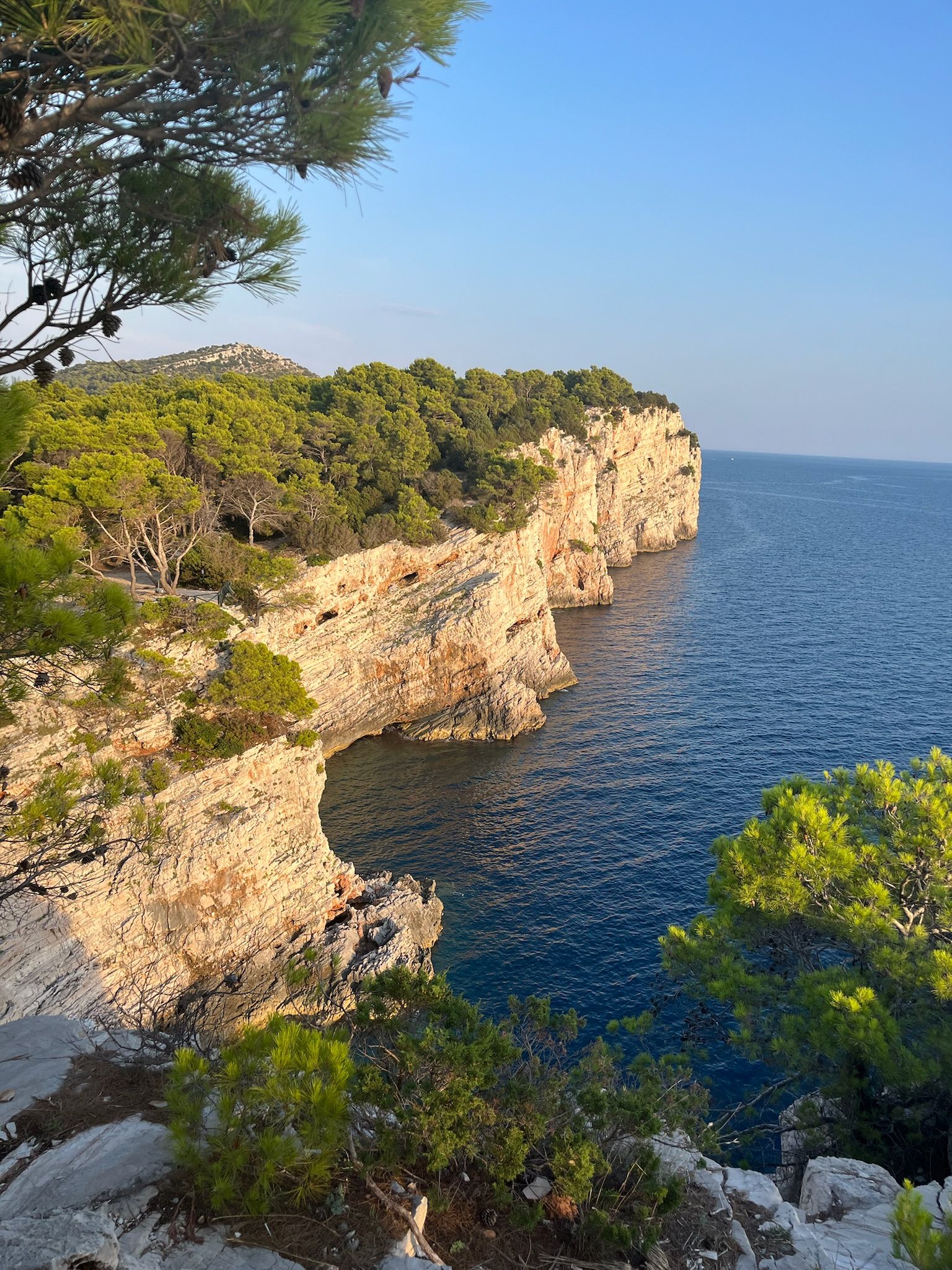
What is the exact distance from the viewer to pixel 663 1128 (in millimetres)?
8547

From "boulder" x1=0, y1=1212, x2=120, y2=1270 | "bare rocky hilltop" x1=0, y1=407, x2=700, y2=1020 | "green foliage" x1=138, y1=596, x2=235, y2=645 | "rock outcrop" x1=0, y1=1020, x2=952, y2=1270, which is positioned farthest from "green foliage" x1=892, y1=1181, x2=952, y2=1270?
"green foliage" x1=138, y1=596, x2=235, y2=645

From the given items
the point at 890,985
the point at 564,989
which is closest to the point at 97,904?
the point at 564,989

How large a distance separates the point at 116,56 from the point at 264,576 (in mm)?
25247

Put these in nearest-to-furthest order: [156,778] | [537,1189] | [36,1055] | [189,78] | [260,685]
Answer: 1. [189,78]
2. [537,1189]
3. [36,1055]
4. [156,778]
5. [260,685]

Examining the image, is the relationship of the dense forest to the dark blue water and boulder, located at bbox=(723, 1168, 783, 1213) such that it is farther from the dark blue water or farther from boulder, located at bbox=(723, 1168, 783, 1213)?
boulder, located at bbox=(723, 1168, 783, 1213)

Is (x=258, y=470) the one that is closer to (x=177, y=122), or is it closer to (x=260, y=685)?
(x=260, y=685)

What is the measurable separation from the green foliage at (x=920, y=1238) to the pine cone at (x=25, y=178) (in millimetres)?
10460

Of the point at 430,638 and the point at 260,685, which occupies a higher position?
the point at 260,685

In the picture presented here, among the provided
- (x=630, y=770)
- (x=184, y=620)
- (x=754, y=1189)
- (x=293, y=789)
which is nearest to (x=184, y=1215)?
(x=754, y=1189)

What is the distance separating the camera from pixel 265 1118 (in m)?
5.16

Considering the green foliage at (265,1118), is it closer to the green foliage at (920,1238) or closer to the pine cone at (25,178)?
the green foliage at (920,1238)

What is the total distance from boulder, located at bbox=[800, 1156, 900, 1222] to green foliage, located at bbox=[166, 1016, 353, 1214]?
763 centimetres

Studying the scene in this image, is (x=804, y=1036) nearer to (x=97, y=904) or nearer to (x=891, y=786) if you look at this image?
(x=891, y=786)

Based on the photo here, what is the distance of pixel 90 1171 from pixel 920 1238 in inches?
260
